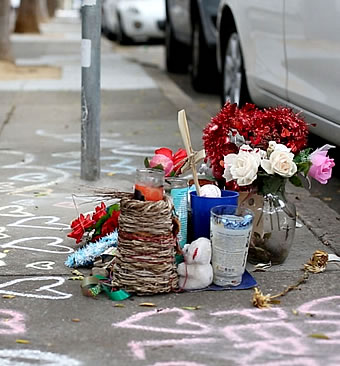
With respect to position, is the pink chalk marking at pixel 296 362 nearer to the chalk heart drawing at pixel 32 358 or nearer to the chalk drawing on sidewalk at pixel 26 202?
the chalk heart drawing at pixel 32 358

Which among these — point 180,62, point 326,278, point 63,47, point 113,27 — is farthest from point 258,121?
point 113,27

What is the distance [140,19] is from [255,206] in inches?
593

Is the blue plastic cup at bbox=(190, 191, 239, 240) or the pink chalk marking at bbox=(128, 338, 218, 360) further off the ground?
the blue plastic cup at bbox=(190, 191, 239, 240)

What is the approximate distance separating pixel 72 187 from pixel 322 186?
175 centimetres

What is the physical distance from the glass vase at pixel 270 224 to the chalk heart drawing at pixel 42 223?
1.21m

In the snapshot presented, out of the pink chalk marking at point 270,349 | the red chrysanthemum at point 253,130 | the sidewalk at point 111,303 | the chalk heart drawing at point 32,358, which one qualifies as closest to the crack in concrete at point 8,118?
the sidewalk at point 111,303

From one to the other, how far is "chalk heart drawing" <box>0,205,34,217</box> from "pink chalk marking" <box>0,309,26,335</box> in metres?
1.53

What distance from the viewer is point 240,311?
12.0ft

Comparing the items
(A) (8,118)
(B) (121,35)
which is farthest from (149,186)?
(B) (121,35)

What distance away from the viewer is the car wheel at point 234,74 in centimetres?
740

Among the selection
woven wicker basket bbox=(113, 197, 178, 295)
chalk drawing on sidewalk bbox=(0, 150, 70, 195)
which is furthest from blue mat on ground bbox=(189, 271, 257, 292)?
chalk drawing on sidewalk bbox=(0, 150, 70, 195)

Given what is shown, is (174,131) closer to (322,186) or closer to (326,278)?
(322,186)

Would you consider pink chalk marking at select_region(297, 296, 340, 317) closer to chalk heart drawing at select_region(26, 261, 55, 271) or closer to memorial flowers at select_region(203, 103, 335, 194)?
memorial flowers at select_region(203, 103, 335, 194)

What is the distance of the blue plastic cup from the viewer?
4.06 m
